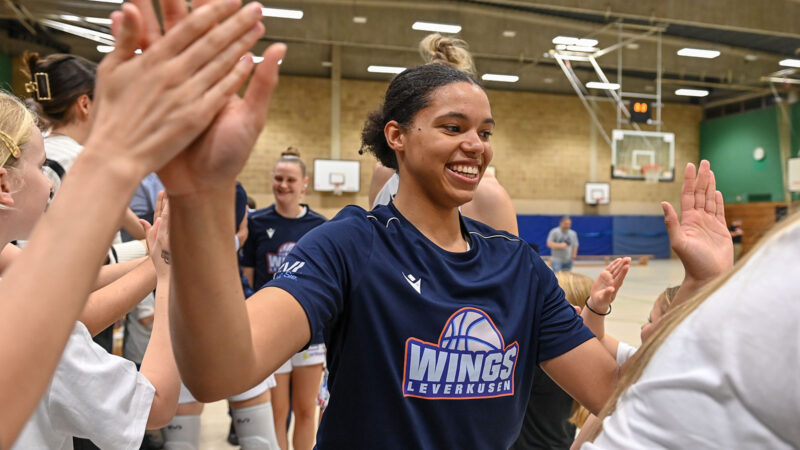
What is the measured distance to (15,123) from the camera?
49.3 inches

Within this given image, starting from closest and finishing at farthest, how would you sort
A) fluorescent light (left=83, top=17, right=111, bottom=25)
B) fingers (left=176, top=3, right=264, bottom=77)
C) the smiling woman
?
fingers (left=176, top=3, right=264, bottom=77)
the smiling woman
fluorescent light (left=83, top=17, right=111, bottom=25)

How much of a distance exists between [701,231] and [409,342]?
2.53 ft

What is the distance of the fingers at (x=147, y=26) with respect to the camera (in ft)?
2.26

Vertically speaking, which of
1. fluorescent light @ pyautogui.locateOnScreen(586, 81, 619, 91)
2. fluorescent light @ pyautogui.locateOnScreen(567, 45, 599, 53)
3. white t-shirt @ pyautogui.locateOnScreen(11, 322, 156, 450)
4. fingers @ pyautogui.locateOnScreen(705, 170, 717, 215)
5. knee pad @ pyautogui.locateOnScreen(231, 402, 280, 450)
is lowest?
knee pad @ pyautogui.locateOnScreen(231, 402, 280, 450)

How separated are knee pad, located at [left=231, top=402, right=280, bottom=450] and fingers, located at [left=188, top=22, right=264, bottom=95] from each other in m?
2.82

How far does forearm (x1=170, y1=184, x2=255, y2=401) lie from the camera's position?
816 millimetres

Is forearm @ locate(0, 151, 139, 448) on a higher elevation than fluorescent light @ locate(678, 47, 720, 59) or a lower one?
lower

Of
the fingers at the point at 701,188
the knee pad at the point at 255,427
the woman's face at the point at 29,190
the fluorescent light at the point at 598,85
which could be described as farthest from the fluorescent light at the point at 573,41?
the woman's face at the point at 29,190

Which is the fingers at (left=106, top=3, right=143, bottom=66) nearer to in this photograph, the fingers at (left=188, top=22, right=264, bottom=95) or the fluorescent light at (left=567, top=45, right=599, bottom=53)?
the fingers at (left=188, top=22, right=264, bottom=95)

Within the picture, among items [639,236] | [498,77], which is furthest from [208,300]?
[639,236]

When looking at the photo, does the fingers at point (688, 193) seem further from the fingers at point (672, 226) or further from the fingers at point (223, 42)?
the fingers at point (223, 42)

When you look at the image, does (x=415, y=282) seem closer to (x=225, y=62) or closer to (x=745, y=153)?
(x=225, y=62)

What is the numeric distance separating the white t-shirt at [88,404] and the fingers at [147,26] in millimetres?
701

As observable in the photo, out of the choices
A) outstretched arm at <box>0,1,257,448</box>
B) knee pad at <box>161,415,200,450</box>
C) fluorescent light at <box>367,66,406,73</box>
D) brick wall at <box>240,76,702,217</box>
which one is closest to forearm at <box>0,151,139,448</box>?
outstretched arm at <box>0,1,257,448</box>
